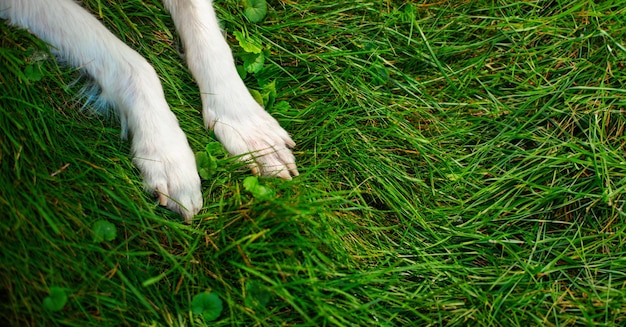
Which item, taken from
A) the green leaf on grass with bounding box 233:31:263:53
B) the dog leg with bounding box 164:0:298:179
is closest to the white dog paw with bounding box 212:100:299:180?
the dog leg with bounding box 164:0:298:179

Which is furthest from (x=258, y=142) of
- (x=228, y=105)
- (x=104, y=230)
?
(x=104, y=230)

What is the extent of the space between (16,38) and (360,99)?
176cm

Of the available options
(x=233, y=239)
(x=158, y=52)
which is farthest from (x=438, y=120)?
(x=158, y=52)

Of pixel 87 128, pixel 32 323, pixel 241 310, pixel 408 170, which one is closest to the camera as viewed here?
pixel 32 323

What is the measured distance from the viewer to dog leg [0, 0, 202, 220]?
2895 mm

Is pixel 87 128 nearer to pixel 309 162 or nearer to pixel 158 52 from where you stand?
pixel 158 52

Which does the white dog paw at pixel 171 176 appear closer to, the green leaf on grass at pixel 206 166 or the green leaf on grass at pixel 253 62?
the green leaf on grass at pixel 206 166

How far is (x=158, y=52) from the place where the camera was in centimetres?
334

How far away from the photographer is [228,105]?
3.11 meters

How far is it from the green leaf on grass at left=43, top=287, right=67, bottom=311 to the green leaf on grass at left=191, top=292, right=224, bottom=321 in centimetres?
53

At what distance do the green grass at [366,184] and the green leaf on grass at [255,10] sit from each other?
5cm

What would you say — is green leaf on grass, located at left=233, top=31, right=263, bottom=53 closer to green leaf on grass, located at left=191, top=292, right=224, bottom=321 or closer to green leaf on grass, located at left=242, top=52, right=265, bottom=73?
green leaf on grass, located at left=242, top=52, right=265, bottom=73

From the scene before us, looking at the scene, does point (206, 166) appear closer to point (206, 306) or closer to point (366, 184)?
point (206, 306)

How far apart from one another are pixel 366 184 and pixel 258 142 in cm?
59
